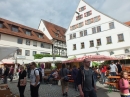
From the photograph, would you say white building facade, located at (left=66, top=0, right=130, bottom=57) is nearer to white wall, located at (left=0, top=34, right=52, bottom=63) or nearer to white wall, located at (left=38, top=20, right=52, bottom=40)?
white wall, located at (left=0, top=34, right=52, bottom=63)

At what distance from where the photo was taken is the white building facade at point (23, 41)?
3192 cm

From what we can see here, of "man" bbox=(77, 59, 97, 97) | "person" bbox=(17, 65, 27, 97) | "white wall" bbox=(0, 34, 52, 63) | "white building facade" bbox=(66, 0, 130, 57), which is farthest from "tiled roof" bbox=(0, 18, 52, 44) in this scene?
"man" bbox=(77, 59, 97, 97)

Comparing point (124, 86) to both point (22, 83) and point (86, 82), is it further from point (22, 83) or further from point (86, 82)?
point (22, 83)

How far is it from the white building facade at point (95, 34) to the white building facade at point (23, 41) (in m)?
9.20

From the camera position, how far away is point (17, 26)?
36.7 m

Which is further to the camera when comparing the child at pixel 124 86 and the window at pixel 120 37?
the window at pixel 120 37

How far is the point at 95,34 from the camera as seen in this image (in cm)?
3070

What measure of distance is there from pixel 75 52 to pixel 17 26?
658 inches

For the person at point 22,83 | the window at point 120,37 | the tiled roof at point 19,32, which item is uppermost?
the tiled roof at point 19,32

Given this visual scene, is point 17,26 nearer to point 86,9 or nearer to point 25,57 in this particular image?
point 25,57

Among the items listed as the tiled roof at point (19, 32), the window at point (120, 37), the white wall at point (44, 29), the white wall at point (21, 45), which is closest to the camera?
the window at point (120, 37)

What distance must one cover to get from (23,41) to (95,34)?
18030 millimetres

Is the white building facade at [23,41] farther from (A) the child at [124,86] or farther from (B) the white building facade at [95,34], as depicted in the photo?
(A) the child at [124,86]

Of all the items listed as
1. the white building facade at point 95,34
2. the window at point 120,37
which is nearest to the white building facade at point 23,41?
the white building facade at point 95,34
